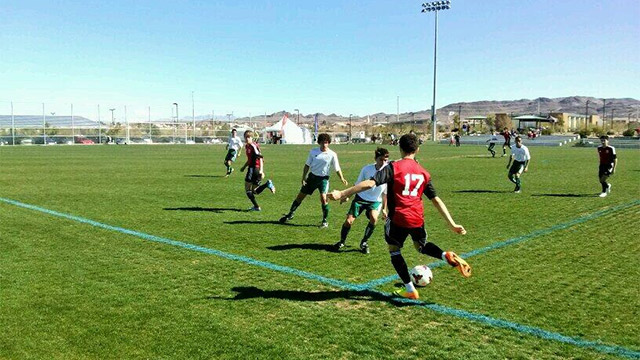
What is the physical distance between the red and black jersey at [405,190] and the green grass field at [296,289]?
1.05 meters

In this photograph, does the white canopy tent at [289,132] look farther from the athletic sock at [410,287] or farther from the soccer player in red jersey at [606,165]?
the athletic sock at [410,287]

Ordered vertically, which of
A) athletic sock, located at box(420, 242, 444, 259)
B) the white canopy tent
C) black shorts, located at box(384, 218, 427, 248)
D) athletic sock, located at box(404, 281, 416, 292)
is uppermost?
the white canopy tent

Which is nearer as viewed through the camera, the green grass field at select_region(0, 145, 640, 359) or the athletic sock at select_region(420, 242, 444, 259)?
the green grass field at select_region(0, 145, 640, 359)

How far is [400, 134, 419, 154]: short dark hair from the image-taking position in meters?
5.73

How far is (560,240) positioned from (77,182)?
661 inches

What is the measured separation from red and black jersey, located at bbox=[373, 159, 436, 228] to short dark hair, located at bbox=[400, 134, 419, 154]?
117mm

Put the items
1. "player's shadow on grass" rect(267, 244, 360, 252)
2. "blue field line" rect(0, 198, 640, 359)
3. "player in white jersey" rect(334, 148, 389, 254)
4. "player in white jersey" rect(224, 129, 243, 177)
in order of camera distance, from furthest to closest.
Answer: "player in white jersey" rect(224, 129, 243, 177)
"player's shadow on grass" rect(267, 244, 360, 252)
"player in white jersey" rect(334, 148, 389, 254)
"blue field line" rect(0, 198, 640, 359)

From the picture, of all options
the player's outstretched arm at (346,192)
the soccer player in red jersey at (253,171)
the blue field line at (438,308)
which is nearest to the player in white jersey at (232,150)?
the soccer player in red jersey at (253,171)

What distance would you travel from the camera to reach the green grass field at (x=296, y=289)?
187 inches

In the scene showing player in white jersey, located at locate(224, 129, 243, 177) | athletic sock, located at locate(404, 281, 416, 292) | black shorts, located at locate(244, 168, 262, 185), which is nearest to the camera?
athletic sock, located at locate(404, 281, 416, 292)

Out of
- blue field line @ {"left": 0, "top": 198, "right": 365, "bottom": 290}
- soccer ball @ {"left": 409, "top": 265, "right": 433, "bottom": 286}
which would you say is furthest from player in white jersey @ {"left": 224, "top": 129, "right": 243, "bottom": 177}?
soccer ball @ {"left": 409, "top": 265, "right": 433, "bottom": 286}

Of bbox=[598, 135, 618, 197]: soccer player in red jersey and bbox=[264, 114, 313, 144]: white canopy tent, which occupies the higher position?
bbox=[264, 114, 313, 144]: white canopy tent

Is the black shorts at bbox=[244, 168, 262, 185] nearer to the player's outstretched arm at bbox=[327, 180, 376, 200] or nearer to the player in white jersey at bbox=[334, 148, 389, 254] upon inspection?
the player in white jersey at bbox=[334, 148, 389, 254]

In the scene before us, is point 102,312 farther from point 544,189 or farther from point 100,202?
point 544,189
